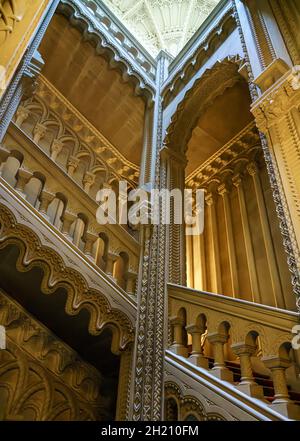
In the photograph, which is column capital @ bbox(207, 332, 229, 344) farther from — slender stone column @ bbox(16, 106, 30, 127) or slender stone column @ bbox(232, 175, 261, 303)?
slender stone column @ bbox(16, 106, 30, 127)

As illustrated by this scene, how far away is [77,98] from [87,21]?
1295 millimetres

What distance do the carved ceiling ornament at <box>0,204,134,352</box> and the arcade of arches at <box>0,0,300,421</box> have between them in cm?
1

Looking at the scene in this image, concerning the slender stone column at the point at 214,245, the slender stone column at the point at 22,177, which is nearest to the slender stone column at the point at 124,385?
the slender stone column at the point at 22,177

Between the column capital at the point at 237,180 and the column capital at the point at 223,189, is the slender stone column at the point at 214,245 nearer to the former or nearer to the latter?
the column capital at the point at 223,189

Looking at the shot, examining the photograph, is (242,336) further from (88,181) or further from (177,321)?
(88,181)

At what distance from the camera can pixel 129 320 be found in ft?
11.2

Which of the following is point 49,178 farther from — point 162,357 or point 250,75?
point 250,75

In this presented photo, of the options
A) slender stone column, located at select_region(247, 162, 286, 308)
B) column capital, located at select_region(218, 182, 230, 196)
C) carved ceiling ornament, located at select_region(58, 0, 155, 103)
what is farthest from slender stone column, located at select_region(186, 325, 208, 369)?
carved ceiling ornament, located at select_region(58, 0, 155, 103)

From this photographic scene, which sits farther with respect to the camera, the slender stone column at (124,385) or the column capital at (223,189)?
the column capital at (223,189)

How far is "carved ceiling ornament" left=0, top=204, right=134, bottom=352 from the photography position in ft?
9.81

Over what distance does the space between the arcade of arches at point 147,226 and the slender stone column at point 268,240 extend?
0.03 metres

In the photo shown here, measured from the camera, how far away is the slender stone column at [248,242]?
4969mm

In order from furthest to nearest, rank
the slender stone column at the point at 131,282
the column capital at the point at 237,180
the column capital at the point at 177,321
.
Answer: the column capital at the point at 237,180
the slender stone column at the point at 131,282
the column capital at the point at 177,321
